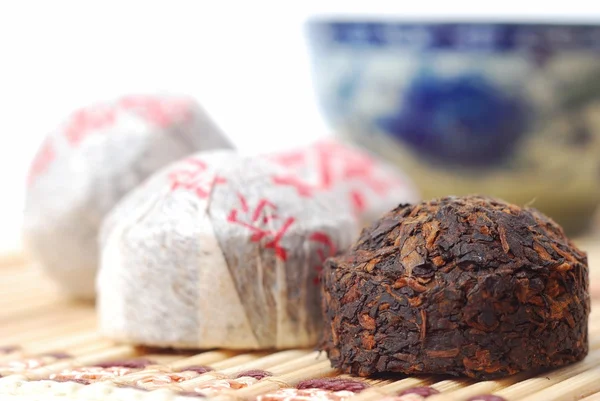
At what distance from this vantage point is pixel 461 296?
860 millimetres

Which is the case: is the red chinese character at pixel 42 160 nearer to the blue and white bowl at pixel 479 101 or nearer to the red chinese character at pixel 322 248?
the red chinese character at pixel 322 248

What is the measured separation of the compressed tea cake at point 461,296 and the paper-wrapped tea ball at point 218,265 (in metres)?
0.15

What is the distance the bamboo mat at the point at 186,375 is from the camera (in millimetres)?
847

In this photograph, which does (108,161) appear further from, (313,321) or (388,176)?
(388,176)

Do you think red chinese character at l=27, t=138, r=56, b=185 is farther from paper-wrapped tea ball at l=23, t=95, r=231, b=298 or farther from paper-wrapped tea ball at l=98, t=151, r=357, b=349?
paper-wrapped tea ball at l=98, t=151, r=357, b=349

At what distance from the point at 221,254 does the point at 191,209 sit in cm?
7

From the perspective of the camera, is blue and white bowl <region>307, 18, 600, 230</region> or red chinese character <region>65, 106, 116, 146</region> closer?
red chinese character <region>65, 106, 116, 146</region>

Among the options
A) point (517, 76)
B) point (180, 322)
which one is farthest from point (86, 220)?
point (517, 76)

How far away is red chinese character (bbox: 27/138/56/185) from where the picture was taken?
146cm

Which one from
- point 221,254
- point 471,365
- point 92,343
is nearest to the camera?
point 471,365

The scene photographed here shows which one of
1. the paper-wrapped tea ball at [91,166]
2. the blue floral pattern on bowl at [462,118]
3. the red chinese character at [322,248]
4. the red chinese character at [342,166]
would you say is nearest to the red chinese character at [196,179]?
the red chinese character at [322,248]

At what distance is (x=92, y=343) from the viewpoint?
1185mm

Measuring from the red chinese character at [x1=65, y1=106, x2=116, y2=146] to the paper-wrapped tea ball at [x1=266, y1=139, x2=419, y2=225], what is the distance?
1.01ft

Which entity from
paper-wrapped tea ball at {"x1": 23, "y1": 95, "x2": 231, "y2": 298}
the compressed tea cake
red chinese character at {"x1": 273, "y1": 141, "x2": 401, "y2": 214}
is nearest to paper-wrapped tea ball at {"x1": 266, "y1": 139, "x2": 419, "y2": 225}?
red chinese character at {"x1": 273, "y1": 141, "x2": 401, "y2": 214}
